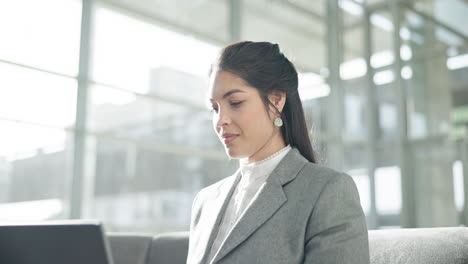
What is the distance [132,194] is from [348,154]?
12.4 feet

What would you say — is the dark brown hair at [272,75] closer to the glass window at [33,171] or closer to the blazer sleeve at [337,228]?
the blazer sleeve at [337,228]

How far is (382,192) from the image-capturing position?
26.1ft

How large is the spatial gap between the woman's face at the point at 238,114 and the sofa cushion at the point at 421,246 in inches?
17.5

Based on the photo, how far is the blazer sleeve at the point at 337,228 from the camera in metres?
1.27

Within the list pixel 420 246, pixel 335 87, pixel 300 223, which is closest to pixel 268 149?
pixel 300 223

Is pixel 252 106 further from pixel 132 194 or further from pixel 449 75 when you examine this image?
pixel 449 75

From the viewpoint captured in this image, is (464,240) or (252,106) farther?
(252,106)

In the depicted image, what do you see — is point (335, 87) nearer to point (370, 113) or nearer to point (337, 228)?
point (370, 113)

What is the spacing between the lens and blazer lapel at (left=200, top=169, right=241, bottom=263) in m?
1.57

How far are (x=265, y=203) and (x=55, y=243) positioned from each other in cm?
63

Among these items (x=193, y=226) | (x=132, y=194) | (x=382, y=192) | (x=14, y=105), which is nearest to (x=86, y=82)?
(x=14, y=105)

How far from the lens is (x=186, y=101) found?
19.4 feet

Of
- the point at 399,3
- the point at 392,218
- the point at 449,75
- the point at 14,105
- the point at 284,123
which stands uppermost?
the point at 399,3

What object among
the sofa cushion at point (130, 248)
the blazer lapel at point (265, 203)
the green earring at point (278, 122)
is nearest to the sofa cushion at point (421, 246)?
the blazer lapel at point (265, 203)
